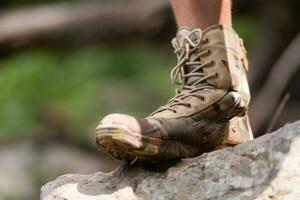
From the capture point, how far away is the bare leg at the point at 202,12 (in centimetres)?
342

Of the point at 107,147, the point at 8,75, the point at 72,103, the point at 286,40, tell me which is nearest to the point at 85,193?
the point at 107,147

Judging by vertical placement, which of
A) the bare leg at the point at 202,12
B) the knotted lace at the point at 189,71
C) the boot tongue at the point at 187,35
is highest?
the bare leg at the point at 202,12

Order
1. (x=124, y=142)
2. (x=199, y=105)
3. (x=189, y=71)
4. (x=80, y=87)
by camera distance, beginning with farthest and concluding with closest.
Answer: (x=80, y=87)
(x=189, y=71)
(x=199, y=105)
(x=124, y=142)

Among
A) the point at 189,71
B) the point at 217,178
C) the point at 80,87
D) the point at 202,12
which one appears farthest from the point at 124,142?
the point at 80,87

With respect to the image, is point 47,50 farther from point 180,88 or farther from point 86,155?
point 180,88

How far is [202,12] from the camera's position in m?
3.43

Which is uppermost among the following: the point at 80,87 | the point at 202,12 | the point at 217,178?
the point at 80,87

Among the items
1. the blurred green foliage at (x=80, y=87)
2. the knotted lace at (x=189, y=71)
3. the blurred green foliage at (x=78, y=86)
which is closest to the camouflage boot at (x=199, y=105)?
the knotted lace at (x=189, y=71)

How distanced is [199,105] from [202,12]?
29cm

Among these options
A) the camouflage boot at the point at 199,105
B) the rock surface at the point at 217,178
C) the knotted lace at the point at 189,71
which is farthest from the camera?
the knotted lace at the point at 189,71

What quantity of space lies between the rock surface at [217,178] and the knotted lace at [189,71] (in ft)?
0.67

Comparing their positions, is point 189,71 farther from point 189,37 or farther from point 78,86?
point 78,86

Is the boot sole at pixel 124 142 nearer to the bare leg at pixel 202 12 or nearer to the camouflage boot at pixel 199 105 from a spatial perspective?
the camouflage boot at pixel 199 105

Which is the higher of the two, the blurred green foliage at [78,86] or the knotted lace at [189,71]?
the blurred green foliage at [78,86]
